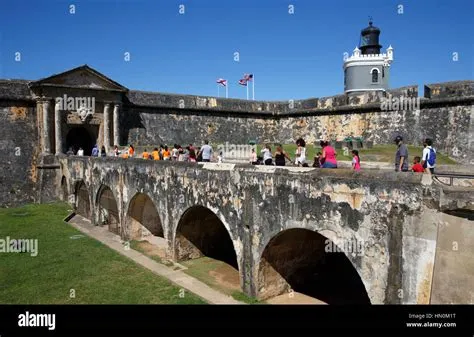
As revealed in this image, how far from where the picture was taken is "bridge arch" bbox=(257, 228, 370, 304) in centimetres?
771

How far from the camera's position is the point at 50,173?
18.3 m

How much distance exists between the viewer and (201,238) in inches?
427

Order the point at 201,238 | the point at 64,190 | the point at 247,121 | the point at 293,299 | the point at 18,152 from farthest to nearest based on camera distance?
the point at 247,121
the point at 64,190
the point at 18,152
the point at 201,238
the point at 293,299

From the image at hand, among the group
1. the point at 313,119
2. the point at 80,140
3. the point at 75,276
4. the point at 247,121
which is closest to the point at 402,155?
the point at 75,276

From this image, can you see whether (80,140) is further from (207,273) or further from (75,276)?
(207,273)

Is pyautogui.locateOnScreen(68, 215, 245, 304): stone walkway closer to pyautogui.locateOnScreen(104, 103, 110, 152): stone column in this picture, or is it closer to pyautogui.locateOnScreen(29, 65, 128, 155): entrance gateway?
pyautogui.locateOnScreen(104, 103, 110, 152): stone column

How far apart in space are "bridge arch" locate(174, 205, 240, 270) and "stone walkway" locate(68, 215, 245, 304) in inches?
33.1

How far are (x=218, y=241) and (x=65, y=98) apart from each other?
1200cm

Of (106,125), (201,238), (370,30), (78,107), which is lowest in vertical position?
(201,238)

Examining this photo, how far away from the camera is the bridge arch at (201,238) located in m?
10.2

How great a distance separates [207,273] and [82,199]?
9.03 meters

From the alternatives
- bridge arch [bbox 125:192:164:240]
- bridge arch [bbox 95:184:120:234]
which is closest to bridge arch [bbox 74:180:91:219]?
bridge arch [bbox 95:184:120:234]
